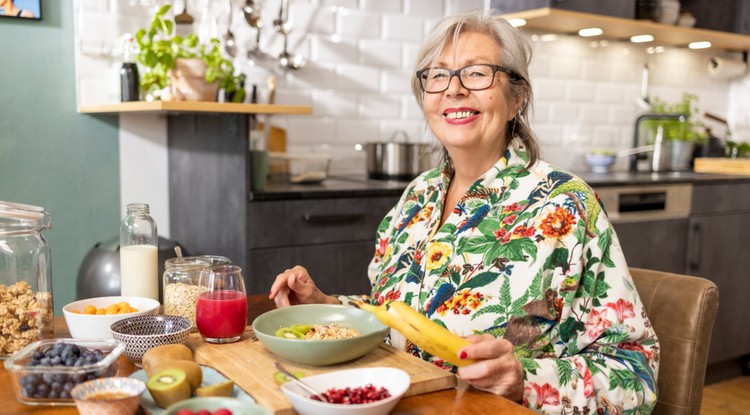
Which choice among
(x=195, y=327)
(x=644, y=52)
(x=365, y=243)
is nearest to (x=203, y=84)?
(x=365, y=243)

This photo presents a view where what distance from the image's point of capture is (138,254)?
1.59 meters

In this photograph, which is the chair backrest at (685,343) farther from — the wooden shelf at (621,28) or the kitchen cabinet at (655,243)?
the wooden shelf at (621,28)

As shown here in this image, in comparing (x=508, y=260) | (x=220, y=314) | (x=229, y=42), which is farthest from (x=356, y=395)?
(x=229, y=42)

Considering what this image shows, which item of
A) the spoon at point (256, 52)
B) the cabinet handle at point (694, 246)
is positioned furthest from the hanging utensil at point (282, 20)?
the cabinet handle at point (694, 246)

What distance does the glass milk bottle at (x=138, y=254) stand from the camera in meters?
1.59

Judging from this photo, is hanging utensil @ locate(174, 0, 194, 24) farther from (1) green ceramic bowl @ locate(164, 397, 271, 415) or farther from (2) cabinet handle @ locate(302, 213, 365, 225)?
(1) green ceramic bowl @ locate(164, 397, 271, 415)

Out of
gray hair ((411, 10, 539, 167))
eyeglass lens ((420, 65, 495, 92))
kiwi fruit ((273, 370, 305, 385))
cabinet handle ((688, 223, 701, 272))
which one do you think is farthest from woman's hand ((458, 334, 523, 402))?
cabinet handle ((688, 223, 701, 272))

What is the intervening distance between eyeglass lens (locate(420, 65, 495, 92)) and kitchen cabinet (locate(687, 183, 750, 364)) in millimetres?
2611

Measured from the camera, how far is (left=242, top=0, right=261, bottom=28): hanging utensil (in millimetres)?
3236

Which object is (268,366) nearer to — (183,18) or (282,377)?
(282,377)

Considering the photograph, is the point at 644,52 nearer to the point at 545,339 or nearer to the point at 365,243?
the point at 365,243

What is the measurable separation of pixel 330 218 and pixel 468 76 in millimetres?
1231

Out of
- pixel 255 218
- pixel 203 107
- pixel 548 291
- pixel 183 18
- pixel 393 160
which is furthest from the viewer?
pixel 393 160

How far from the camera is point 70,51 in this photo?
2.97 m
